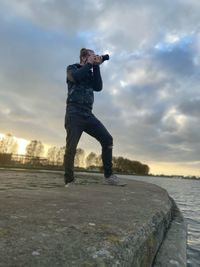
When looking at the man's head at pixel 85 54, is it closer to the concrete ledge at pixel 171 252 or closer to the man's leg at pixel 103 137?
the man's leg at pixel 103 137

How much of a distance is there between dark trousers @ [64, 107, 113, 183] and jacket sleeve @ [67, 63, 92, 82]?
510mm

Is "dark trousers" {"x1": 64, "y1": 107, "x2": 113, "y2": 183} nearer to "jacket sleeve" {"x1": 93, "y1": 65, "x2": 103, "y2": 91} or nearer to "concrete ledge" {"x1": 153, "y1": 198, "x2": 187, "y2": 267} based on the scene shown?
"jacket sleeve" {"x1": 93, "y1": 65, "x2": 103, "y2": 91}

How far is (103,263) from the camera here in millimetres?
1698

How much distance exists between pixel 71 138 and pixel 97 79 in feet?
3.76

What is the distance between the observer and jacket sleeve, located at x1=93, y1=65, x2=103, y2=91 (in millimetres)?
6250

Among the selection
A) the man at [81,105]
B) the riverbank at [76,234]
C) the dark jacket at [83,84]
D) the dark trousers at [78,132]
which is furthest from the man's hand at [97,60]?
the riverbank at [76,234]

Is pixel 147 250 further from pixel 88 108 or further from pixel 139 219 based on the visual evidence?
pixel 88 108

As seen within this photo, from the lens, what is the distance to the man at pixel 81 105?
19.8 ft

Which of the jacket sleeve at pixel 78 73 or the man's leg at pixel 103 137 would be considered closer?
the jacket sleeve at pixel 78 73

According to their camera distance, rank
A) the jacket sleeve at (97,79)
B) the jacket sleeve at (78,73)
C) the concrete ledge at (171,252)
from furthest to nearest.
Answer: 1. the jacket sleeve at (97,79)
2. the jacket sleeve at (78,73)
3. the concrete ledge at (171,252)

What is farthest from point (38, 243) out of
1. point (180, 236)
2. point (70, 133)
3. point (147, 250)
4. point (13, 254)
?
point (70, 133)

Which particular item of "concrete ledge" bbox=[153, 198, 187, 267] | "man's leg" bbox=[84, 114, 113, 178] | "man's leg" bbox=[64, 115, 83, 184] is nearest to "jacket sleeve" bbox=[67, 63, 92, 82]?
"man's leg" bbox=[64, 115, 83, 184]

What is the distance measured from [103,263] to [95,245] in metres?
0.23

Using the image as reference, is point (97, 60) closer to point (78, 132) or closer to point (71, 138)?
point (78, 132)
